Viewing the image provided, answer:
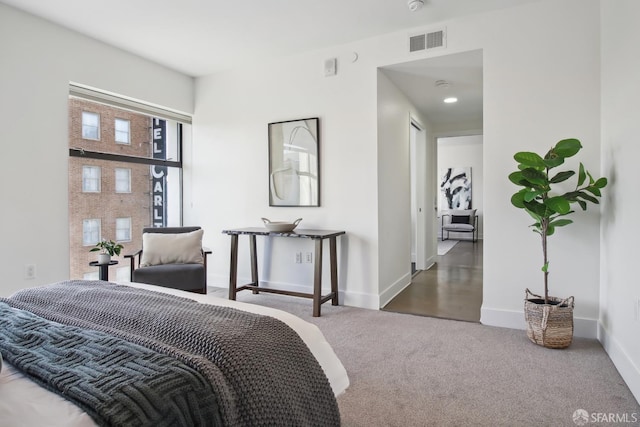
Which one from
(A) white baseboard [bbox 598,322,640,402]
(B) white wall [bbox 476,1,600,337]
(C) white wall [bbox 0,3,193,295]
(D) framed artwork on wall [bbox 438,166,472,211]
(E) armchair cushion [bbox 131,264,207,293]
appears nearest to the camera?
(A) white baseboard [bbox 598,322,640,402]

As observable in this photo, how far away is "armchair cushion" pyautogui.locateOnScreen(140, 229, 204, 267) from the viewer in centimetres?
343

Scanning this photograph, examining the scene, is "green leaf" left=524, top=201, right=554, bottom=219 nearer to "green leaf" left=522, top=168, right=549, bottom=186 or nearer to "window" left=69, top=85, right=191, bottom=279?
"green leaf" left=522, top=168, right=549, bottom=186

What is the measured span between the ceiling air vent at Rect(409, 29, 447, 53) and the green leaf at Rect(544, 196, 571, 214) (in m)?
1.63

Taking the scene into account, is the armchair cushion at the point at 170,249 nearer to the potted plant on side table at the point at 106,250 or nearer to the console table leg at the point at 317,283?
the potted plant on side table at the point at 106,250

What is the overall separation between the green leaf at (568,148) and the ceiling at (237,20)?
4.15 ft

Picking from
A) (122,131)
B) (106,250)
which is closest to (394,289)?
(106,250)

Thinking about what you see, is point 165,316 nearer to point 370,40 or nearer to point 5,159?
point 5,159

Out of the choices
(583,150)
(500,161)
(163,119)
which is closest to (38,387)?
(500,161)

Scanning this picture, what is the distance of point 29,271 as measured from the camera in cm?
310

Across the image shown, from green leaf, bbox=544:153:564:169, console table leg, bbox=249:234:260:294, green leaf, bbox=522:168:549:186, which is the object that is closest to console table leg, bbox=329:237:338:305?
console table leg, bbox=249:234:260:294

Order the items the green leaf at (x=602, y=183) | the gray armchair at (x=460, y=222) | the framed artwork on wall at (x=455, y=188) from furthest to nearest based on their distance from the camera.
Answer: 1. the framed artwork on wall at (x=455, y=188)
2. the gray armchair at (x=460, y=222)
3. the green leaf at (x=602, y=183)

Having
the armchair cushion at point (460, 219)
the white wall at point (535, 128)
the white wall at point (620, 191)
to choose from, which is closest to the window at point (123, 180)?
the white wall at point (535, 128)

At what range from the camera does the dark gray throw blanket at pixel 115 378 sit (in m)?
0.82

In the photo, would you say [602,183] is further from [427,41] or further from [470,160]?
[470,160]
